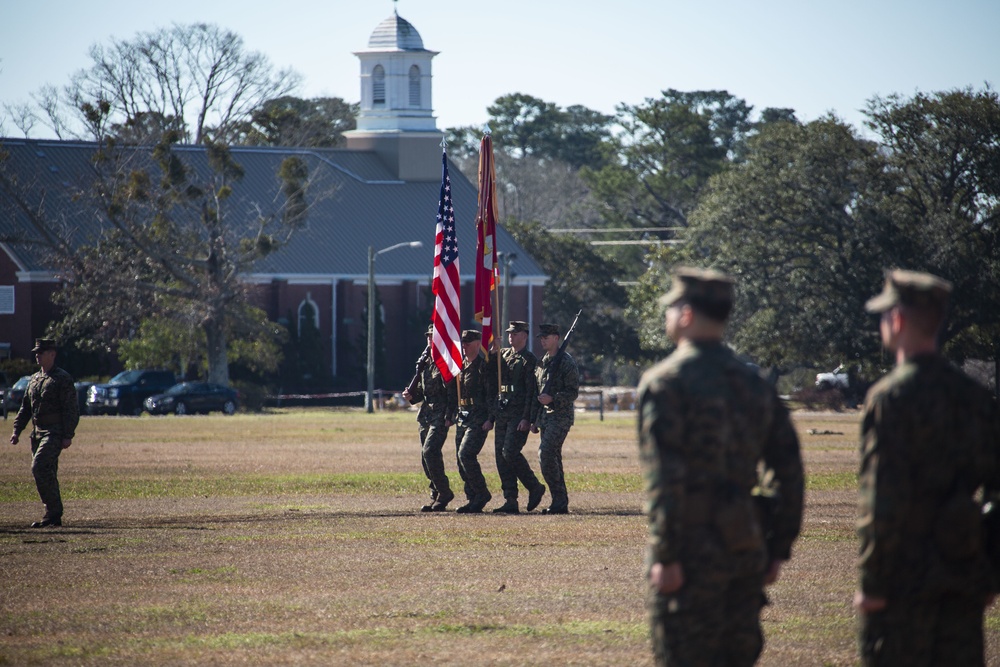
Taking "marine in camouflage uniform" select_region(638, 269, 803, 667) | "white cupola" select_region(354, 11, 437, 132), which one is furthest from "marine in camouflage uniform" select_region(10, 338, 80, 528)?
"white cupola" select_region(354, 11, 437, 132)

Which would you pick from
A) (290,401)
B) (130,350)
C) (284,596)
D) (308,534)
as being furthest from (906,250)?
(284,596)

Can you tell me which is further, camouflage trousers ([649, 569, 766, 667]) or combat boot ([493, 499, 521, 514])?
combat boot ([493, 499, 521, 514])

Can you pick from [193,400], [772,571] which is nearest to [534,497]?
[772,571]

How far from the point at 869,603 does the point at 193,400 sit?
5062 centimetres

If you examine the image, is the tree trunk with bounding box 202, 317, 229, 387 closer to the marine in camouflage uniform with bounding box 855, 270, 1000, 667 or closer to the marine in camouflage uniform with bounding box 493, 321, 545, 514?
the marine in camouflage uniform with bounding box 493, 321, 545, 514

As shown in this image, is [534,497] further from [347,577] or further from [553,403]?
[347,577]

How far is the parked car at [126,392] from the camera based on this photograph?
54906 mm

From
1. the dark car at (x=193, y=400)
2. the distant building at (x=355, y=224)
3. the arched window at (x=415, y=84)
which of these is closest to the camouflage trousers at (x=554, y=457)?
the dark car at (x=193, y=400)

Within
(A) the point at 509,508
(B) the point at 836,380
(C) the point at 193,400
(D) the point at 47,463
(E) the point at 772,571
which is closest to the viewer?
(E) the point at 772,571

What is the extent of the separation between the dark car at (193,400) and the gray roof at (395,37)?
33180 millimetres

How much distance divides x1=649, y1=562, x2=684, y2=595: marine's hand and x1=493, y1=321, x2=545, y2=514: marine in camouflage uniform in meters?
11.0

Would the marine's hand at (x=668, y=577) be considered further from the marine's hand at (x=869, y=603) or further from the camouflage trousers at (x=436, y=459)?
the camouflage trousers at (x=436, y=459)

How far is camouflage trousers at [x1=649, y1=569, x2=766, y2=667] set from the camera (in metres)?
6.00

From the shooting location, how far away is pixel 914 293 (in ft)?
19.6
